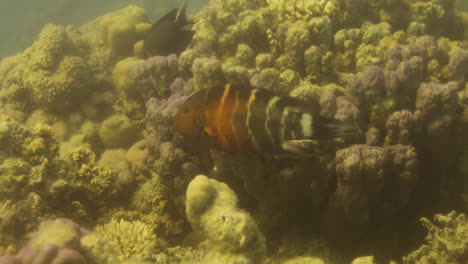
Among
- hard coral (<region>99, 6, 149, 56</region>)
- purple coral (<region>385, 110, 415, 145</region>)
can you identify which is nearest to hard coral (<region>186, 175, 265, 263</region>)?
purple coral (<region>385, 110, 415, 145</region>)

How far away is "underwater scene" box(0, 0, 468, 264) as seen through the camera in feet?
8.54

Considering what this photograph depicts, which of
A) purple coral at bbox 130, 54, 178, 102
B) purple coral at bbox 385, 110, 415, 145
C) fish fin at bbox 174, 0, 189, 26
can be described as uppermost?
fish fin at bbox 174, 0, 189, 26

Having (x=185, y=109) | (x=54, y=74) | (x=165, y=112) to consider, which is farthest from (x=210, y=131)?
(x=54, y=74)

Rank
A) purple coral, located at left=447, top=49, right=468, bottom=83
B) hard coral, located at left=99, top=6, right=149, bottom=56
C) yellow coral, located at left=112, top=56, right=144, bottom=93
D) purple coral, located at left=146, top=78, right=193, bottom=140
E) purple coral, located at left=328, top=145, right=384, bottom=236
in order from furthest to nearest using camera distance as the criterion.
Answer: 1. hard coral, located at left=99, top=6, right=149, bottom=56
2. yellow coral, located at left=112, top=56, right=144, bottom=93
3. purple coral, located at left=447, top=49, right=468, bottom=83
4. purple coral, located at left=146, top=78, right=193, bottom=140
5. purple coral, located at left=328, top=145, right=384, bottom=236

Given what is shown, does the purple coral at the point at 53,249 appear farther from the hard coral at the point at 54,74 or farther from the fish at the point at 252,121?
the hard coral at the point at 54,74

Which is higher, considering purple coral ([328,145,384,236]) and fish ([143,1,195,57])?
fish ([143,1,195,57])

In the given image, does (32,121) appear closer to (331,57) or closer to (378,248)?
(331,57)

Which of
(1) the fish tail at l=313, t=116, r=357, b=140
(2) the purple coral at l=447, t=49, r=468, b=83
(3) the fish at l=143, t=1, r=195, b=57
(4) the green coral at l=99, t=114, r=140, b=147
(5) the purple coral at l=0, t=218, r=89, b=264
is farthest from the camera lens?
(3) the fish at l=143, t=1, r=195, b=57

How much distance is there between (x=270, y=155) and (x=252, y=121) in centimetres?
37

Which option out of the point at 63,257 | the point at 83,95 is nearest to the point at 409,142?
the point at 63,257

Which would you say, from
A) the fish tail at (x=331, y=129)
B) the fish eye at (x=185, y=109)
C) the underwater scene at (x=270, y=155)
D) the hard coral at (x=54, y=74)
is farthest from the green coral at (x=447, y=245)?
the hard coral at (x=54, y=74)

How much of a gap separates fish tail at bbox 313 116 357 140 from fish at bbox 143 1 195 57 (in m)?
3.17

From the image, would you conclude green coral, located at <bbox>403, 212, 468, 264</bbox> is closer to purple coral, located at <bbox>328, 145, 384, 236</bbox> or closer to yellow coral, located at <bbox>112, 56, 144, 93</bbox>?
purple coral, located at <bbox>328, 145, 384, 236</bbox>

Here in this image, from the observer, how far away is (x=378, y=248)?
11.4ft
